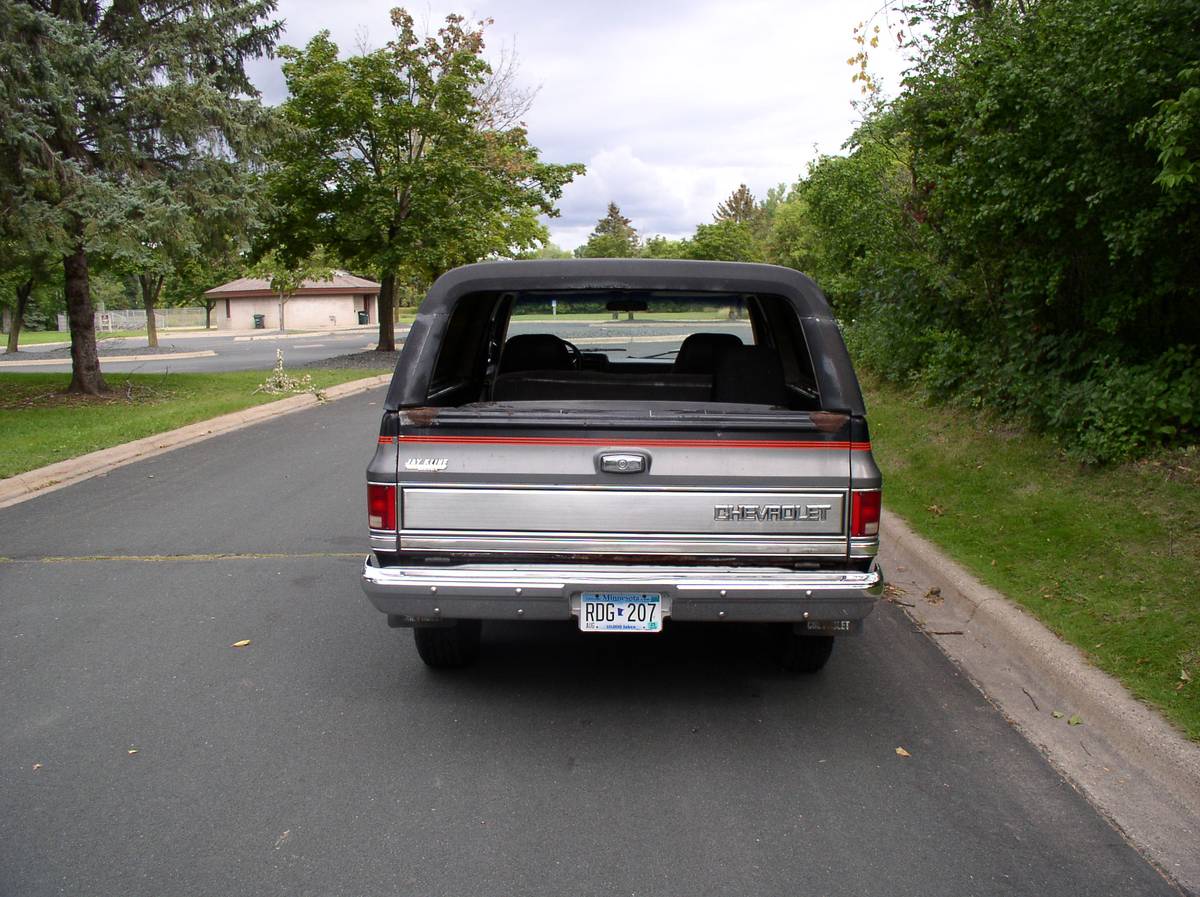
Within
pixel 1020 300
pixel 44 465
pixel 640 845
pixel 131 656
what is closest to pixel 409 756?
pixel 640 845

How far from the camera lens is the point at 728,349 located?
5.89 meters

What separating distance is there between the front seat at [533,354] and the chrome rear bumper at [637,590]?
2209 mm

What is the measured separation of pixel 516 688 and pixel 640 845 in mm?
1607

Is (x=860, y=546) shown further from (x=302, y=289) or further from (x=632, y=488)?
(x=302, y=289)

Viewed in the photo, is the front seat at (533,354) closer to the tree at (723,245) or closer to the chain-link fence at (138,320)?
the chain-link fence at (138,320)

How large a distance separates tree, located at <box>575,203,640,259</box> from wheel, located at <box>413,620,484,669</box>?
86.0 metres

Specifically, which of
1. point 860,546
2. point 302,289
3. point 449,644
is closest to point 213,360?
point 449,644

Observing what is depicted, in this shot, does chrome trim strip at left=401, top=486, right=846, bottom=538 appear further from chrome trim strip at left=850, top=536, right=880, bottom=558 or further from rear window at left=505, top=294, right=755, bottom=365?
rear window at left=505, top=294, right=755, bottom=365

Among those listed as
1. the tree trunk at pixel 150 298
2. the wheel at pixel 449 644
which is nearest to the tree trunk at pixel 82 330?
the wheel at pixel 449 644

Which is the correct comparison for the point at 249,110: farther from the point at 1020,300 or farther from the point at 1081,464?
the point at 1081,464

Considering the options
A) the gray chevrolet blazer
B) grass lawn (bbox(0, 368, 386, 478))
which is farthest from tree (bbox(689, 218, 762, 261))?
the gray chevrolet blazer

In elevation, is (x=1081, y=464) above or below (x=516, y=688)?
above

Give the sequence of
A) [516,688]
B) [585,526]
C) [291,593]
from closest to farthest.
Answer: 1. [585,526]
2. [516,688]
3. [291,593]

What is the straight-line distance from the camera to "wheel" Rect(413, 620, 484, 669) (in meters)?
4.97
